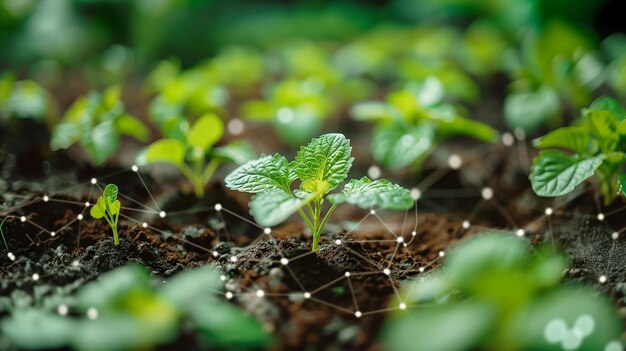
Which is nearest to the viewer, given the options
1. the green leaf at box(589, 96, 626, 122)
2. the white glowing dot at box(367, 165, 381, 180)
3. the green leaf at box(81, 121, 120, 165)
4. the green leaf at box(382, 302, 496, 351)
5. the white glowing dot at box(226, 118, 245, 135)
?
the green leaf at box(382, 302, 496, 351)

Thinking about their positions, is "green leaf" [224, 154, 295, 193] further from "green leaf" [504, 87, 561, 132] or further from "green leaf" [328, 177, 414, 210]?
"green leaf" [504, 87, 561, 132]

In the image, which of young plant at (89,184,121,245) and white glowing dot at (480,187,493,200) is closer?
young plant at (89,184,121,245)

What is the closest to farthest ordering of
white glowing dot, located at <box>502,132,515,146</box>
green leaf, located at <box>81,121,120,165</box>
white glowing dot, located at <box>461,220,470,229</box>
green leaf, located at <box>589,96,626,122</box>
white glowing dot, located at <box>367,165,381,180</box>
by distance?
green leaf, located at <box>589,96,626,122</box>, white glowing dot, located at <box>461,220,470,229</box>, green leaf, located at <box>81,121,120,165</box>, white glowing dot, located at <box>367,165,381,180</box>, white glowing dot, located at <box>502,132,515,146</box>

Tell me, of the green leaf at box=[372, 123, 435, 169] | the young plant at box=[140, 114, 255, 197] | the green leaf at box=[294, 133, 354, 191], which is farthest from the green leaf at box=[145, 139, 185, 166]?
the green leaf at box=[372, 123, 435, 169]

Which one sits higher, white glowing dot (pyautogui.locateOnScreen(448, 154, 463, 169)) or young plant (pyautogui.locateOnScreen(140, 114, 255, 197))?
young plant (pyautogui.locateOnScreen(140, 114, 255, 197))

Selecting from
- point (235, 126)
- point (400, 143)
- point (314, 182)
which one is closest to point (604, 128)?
point (400, 143)

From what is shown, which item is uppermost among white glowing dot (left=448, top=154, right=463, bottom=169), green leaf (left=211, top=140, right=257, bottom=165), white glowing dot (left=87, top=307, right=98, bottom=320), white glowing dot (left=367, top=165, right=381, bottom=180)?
white glowing dot (left=87, top=307, right=98, bottom=320)

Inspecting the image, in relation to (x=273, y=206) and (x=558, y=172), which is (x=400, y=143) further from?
(x=273, y=206)
